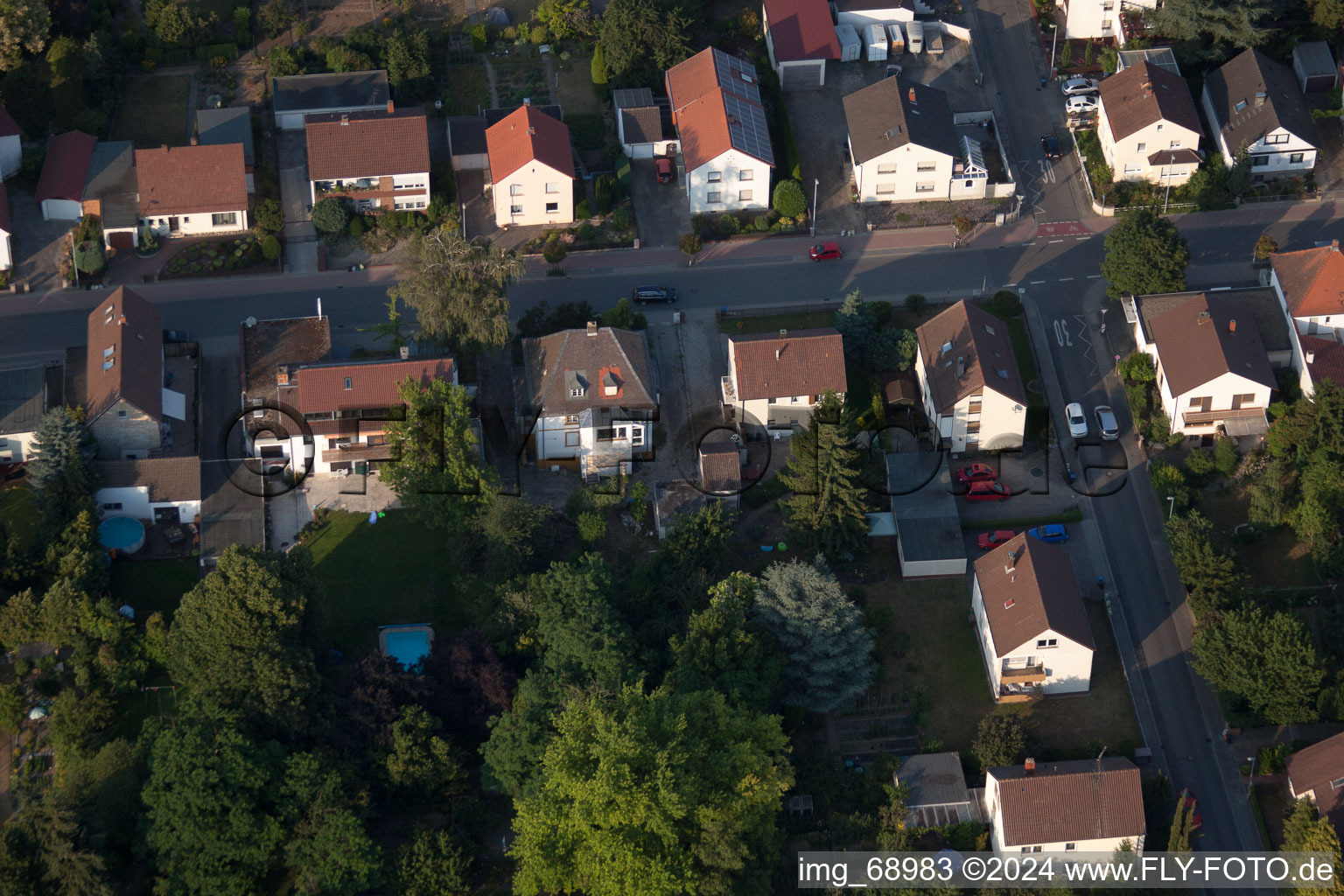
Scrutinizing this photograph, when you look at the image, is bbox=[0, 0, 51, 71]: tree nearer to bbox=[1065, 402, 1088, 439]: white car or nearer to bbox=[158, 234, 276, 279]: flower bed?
bbox=[158, 234, 276, 279]: flower bed

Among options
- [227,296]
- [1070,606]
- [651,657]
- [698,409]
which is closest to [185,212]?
[227,296]

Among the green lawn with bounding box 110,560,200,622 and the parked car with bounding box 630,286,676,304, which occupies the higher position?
the parked car with bounding box 630,286,676,304

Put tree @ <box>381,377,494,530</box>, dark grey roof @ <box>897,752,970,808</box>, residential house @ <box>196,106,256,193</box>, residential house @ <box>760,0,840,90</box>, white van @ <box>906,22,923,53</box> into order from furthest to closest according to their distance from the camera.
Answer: white van @ <box>906,22,923,53</box>
residential house @ <box>760,0,840,90</box>
residential house @ <box>196,106,256,193</box>
tree @ <box>381,377,494,530</box>
dark grey roof @ <box>897,752,970,808</box>

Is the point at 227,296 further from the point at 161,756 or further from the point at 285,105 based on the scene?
the point at 161,756

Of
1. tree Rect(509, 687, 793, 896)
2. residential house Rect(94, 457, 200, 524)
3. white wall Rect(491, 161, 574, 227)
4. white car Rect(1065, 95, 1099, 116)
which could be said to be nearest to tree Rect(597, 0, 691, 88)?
white wall Rect(491, 161, 574, 227)

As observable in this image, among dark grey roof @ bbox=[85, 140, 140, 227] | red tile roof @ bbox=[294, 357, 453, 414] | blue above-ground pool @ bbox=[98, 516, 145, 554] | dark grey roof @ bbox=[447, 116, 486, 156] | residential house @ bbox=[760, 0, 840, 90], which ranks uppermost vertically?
residential house @ bbox=[760, 0, 840, 90]

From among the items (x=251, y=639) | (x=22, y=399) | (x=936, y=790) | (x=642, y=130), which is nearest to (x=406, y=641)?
(x=251, y=639)

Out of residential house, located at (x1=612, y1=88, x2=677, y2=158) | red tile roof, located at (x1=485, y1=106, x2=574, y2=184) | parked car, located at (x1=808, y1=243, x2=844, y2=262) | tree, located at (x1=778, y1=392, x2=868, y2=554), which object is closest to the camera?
tree, located at (x1=778, y1=392, x2=868, y2=554)

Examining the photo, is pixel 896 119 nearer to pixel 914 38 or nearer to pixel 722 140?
pixel 722 140
